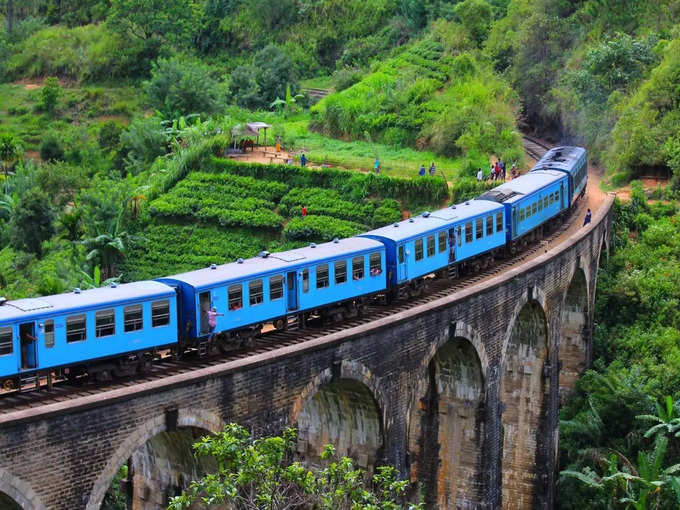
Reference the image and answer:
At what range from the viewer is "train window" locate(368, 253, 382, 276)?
27875 mm

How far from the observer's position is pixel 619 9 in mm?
64625

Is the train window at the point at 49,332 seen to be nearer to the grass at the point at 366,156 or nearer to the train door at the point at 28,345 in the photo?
the train door at the point at 28,345

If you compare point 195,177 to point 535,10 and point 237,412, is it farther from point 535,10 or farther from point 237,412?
point 237,412

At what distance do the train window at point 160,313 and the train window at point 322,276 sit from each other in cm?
460

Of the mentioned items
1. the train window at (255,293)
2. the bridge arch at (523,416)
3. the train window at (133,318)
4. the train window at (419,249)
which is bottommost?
the bridge arch at (523,416)

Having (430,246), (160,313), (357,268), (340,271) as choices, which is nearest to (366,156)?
(430,246)

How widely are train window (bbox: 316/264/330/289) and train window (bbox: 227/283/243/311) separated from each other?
2579 mm

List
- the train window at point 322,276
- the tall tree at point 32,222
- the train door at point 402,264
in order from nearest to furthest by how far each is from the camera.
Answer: the train window at point 322,276 < the train door at point 402,264 < the tall tree at point 32,222

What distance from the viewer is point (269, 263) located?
2531 centimetres

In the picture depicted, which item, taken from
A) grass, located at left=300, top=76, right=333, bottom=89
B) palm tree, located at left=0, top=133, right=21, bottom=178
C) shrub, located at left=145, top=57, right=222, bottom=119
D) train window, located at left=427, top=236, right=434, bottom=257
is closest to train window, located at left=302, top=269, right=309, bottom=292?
train window, located at left=427, top=236, right=434, bottom=257

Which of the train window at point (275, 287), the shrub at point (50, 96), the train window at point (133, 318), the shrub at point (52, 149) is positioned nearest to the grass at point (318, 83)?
the shrub at point (50, 96)

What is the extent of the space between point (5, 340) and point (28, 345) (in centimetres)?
56

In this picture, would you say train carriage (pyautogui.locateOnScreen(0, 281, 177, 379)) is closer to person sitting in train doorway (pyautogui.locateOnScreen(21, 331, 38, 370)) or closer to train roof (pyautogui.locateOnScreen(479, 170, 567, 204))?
person sitting in train doorway (pyautogui.locateOnScreen(21, 331, 38, 370))

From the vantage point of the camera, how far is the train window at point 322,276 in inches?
1027
